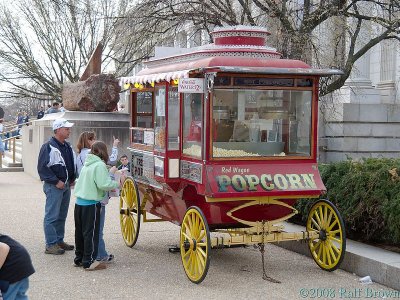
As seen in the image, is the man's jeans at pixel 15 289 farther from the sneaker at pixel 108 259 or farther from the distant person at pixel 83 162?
the sneaker at pixel 108 259

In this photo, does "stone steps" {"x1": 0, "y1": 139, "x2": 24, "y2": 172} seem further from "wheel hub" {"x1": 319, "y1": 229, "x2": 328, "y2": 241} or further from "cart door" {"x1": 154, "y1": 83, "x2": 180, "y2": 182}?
"wheel hub" {"x1": 319, "y1": 229, "x2": 328, "y2": 241}

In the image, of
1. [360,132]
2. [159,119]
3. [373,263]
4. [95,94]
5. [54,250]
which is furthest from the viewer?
[360,132]

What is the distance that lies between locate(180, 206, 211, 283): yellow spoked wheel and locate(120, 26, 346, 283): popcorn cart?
0.01 metres

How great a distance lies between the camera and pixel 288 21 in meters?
12.8

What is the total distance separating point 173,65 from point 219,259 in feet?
8.28

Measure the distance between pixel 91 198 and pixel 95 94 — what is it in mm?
10896

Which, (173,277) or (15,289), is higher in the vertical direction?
(15,289)

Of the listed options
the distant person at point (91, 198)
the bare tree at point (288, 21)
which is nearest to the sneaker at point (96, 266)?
the distant person at point (91, 198)

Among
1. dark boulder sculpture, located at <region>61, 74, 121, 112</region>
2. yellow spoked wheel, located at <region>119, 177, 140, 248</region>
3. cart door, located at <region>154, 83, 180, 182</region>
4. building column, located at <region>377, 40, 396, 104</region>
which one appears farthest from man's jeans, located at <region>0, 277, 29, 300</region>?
building column, located at <region>377, 40, 396, 104</region>

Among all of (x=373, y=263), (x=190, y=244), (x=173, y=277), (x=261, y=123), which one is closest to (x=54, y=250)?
(x=173, y=277)

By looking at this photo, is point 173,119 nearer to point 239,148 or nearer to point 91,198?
point 239,148

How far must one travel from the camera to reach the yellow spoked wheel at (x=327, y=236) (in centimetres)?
736

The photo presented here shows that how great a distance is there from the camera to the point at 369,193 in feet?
26.3

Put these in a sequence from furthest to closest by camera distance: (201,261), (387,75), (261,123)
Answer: (387,75) < (261,123) < (201,261)
